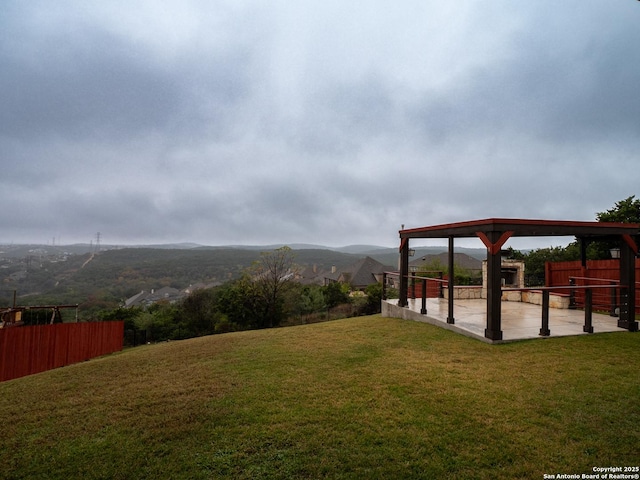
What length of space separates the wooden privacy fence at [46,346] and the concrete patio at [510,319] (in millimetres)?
11097

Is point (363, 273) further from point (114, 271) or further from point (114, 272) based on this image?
point (114, 271)

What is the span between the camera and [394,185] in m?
34.1

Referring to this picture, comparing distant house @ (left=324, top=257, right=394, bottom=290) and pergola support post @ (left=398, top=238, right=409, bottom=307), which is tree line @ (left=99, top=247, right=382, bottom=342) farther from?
distant house @ (left=324, top=257, right=394, bottom=290)

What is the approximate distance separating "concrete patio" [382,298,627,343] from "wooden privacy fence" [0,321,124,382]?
36.4 feet

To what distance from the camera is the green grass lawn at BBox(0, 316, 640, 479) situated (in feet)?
8.30

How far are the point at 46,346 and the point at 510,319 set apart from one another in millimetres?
13981

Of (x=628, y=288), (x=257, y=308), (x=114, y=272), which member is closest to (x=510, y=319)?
(x=628, y=288)

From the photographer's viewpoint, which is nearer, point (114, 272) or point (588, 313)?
point (588, 313)

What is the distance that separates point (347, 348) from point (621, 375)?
414cm

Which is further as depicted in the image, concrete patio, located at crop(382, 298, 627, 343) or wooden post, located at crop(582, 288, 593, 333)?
concrete patio, located at crop(382, 298, 627, 343)

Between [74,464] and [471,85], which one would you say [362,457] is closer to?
[74,464]

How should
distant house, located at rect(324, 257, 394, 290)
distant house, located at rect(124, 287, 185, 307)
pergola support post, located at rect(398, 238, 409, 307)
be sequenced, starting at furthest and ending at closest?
distant house, located at rect(124, 287, 185, 307) → distant house, located at rect(324, 257, 394, 290) → pergola support post, located at rect(398, 238, 409, 307)

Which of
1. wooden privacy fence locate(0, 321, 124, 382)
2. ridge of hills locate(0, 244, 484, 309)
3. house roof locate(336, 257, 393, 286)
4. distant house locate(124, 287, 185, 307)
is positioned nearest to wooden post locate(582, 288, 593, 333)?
wooden privacy fence locate(0, 321, 124, 382)

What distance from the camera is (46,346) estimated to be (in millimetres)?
9938
